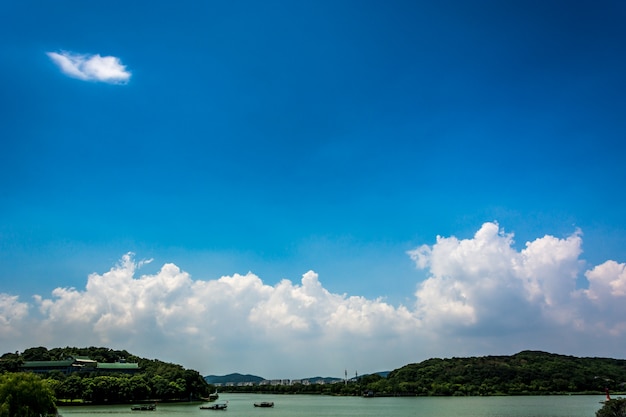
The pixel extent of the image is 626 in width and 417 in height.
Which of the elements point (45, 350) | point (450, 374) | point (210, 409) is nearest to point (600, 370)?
point (450, 374)

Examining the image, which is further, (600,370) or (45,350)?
(600,370)

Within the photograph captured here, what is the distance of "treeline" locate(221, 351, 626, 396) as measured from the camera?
114 m

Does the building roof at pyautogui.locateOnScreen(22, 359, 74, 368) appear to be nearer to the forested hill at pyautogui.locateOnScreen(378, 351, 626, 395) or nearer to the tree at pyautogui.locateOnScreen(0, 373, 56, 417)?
the tree at pyautogui.locateOnScreen(0, 373, 56, 417)

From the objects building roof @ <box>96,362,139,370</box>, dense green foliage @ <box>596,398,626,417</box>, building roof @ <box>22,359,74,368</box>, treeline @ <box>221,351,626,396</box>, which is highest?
building roof @ <box>22,359,74,368</box>

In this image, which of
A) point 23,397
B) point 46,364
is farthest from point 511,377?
point 23,397

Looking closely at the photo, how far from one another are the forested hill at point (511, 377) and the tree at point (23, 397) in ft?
333

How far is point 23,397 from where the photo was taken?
29.6m

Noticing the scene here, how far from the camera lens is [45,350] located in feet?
365

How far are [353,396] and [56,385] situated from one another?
80.7 m

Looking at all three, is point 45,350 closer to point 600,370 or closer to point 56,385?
point 56,385

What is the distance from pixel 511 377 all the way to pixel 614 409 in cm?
9653

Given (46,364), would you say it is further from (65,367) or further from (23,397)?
(23,397)

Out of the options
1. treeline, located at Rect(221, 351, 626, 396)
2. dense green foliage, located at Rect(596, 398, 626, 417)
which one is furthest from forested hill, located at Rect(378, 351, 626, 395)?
dense green foliage, located at Rect(596, 398, 626, 417)

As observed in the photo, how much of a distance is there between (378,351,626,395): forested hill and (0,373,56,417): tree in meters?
102
